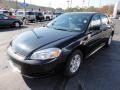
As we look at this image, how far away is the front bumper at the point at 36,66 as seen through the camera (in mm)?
3330

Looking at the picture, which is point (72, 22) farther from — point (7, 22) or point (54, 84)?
point (7, 22)

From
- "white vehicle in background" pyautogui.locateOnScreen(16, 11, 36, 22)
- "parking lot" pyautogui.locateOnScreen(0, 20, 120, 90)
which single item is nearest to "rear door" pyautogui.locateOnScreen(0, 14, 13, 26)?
"white vehicle in background" pyautogui.locateOnScreen(16, 11, 36, 22)

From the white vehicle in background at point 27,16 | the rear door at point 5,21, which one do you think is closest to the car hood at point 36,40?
the rear door at point 5,21

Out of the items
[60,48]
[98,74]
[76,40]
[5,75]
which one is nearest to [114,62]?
[98,74]

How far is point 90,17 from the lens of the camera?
493 centimetres

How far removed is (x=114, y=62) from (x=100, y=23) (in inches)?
54.4

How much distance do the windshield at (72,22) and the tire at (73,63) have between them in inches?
30.8

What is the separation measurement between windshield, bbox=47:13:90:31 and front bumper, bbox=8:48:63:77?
4.84 feet

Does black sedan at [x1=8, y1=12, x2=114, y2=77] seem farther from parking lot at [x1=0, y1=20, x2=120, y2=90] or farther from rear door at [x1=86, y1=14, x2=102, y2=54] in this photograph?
parking lot at [x1=0, y1=20, x2=120, y2=90]

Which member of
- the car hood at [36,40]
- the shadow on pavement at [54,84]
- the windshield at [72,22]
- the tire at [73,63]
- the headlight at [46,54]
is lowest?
the shadow on pavement at [54,84]

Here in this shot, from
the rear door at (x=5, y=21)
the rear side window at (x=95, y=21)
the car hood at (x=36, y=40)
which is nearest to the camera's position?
→ the car hood at (x=36, y=40)

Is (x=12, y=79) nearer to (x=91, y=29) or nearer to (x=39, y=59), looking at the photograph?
(x=39, y=59)

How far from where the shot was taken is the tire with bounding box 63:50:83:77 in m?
3.81

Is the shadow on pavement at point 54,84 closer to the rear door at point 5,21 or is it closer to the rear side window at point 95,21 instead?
the rear side window at point 95,21
